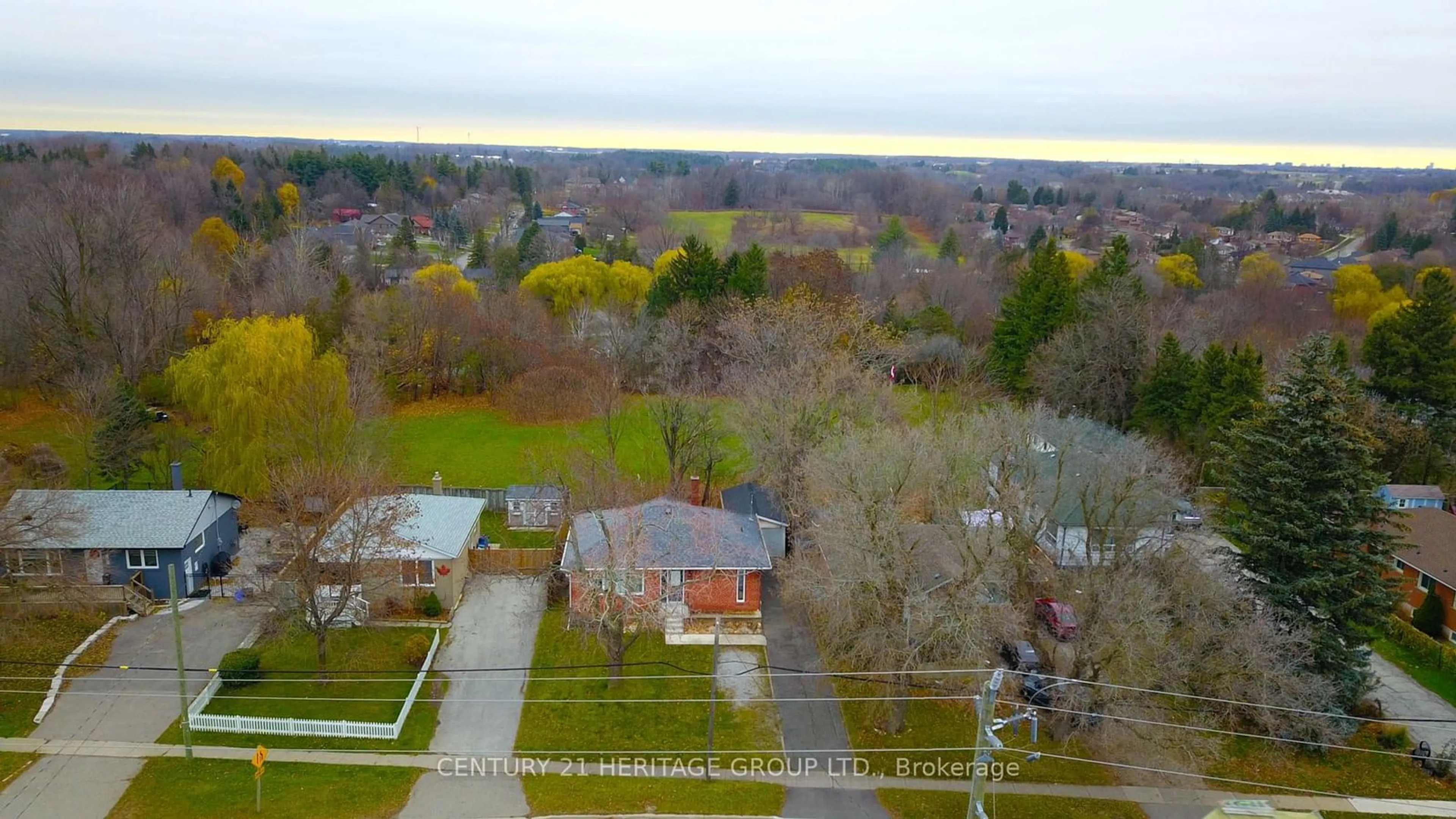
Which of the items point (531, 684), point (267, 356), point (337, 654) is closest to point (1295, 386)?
point (531, 684)

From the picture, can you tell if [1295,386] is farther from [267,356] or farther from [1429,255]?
[1429,255]

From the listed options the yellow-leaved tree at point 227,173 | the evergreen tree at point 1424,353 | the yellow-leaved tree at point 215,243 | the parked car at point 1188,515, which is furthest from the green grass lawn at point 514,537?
the yellow-leaved tree at point 227,173

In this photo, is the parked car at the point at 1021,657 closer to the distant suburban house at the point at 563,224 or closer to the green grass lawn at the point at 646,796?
the green grass lawn at the point at 646,796

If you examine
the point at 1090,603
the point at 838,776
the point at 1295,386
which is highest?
the point at 1295,386

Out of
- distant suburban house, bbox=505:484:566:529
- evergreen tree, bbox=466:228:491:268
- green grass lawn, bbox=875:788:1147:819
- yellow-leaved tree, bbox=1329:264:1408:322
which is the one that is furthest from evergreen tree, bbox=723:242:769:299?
yellow-leaved tree, bbox=1329:264:1408:322

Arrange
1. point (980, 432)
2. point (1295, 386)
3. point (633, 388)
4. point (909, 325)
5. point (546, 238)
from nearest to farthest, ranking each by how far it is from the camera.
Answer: point (1295, 386) → point (980, 432) → point (633, 388) → point (909, 325) → point (546, 238)

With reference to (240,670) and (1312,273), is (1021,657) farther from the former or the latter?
(1312,273)

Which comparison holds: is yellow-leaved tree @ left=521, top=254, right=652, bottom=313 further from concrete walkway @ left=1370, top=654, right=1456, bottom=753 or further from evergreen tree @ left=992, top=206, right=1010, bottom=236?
evergreen tree @ left=992, top=206, right=1010, bottom=236
